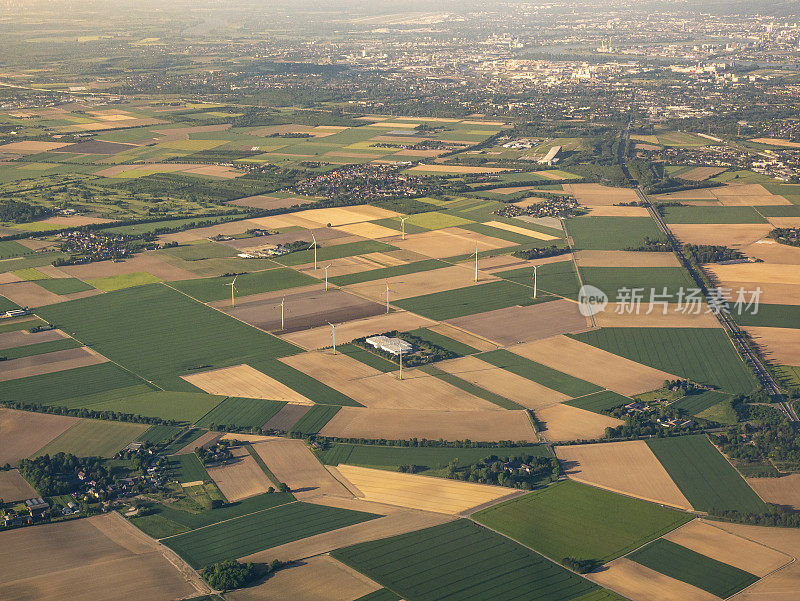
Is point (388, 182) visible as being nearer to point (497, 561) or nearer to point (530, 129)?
point (530, 129)

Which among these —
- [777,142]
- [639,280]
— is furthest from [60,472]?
[777,142]

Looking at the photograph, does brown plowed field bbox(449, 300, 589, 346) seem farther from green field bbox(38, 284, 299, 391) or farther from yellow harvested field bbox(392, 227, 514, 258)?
yellow harvested field bbox(392, 227, 514, 258)

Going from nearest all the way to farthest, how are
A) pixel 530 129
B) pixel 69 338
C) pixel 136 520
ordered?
1. pixel 136 520
2. pixel 69 338
3. pixel 530 129

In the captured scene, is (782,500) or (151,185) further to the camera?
(151,185)

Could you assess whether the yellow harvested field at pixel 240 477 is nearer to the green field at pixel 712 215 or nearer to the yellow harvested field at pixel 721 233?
the yellow harvested field at pixel 721 233

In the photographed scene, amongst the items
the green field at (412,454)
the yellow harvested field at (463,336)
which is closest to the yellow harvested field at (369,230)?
the yellow harvested field at (463,336)

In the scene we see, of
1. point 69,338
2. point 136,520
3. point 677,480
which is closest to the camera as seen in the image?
point 136,520

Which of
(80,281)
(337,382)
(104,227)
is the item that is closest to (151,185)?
(104,227)

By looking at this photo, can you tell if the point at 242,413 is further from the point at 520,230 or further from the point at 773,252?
the point at 773,252
